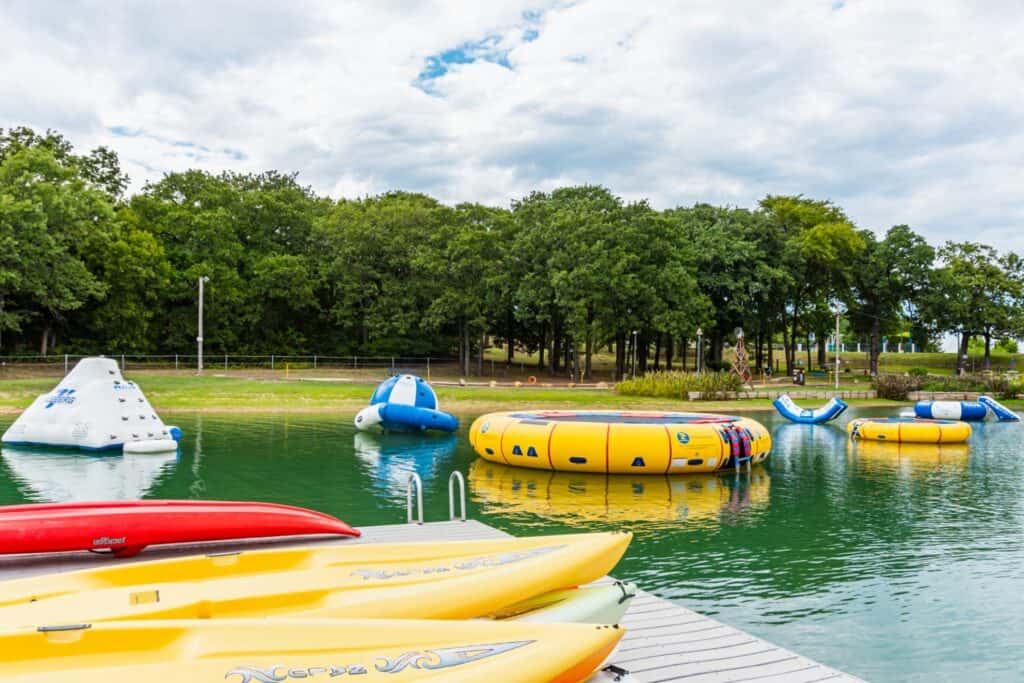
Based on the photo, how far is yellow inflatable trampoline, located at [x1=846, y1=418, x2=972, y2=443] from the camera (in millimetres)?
26000

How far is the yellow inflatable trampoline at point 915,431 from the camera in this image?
26.0 metres

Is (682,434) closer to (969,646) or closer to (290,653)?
(969,646)

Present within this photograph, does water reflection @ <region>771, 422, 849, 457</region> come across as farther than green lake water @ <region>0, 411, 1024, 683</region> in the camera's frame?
Yes

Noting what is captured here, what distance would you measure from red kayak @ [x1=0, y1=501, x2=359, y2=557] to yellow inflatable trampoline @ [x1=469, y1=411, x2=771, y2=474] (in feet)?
32.2

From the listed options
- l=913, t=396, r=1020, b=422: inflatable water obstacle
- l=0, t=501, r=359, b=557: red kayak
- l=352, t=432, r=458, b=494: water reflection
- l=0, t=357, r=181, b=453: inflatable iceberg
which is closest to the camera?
l=0, t=501, r=359, b=557: red kayak

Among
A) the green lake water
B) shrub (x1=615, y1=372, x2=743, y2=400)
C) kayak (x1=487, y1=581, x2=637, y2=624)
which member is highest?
shrub (x1=615, y1=372, x2=743, y2=400)

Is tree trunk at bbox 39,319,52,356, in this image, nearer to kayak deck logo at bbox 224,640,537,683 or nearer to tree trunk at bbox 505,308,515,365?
tree trunk at bbox 505,308,515,365

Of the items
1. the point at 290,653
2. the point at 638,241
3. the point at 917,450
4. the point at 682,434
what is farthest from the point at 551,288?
the point at 290,653

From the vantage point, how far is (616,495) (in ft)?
54.7

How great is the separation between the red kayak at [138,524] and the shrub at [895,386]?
4259 centimetres

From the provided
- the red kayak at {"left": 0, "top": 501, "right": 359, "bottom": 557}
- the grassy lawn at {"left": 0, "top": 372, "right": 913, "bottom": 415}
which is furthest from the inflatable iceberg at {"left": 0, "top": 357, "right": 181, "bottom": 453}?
the red kayak at {"left": 0, "top": 501, "right": 359, "bottom": 557}

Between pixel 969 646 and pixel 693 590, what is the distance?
10.0 ft

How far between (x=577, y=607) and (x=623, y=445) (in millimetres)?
12190

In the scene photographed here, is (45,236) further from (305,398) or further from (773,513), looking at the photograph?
(773,513)
